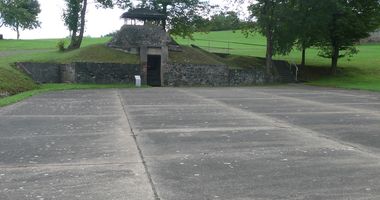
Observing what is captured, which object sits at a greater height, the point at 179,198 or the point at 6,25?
the point at 6,25

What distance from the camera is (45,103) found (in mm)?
20297

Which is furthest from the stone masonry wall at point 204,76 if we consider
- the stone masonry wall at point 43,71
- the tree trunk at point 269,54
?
the stone masonry wall at point 43,71

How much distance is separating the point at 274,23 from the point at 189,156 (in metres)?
35.3

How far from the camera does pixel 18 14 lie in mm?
77438

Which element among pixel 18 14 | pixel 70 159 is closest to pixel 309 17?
pixel 70 159

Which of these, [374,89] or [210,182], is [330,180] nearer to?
[210,182]

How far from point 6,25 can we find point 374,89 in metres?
78.3

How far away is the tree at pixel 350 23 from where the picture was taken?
41.3 m

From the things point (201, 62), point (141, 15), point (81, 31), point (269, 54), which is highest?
point (141, 15)

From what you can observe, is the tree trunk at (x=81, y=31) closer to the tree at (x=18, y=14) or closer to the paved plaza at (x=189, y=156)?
the paved plaza at (x=189, y=156)

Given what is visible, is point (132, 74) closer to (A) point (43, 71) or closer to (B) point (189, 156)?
(A) point (43, 71)

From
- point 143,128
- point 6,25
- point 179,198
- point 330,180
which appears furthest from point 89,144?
point 6,25

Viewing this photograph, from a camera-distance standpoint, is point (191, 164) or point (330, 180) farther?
point (191, 164)

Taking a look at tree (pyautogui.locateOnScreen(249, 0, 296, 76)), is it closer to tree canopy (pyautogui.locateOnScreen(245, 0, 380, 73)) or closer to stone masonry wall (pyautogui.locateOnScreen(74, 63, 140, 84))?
tree canopy (pyautogui.locateOnScreen(245, 0, 380, 73))
